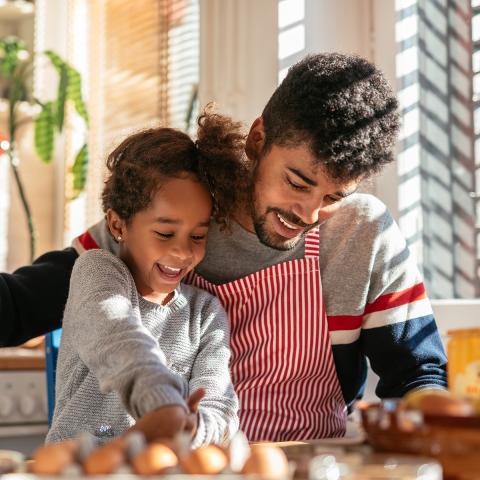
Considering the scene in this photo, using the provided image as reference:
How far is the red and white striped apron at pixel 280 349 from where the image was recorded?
1403 millimetres

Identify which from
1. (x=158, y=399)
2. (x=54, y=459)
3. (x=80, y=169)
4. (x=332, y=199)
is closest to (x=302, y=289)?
(x=332, y=199)

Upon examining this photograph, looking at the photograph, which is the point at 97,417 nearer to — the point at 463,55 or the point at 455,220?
the point at 455,220

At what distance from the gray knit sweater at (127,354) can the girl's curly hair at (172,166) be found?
0.13 m

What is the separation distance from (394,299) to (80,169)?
1844 millimetres

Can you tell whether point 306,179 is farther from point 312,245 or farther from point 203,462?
point 203,462

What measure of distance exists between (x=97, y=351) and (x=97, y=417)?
0.79ft

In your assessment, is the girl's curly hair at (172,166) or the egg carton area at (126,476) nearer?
the egg carton area at (126,476)

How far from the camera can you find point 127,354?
37.1 inches

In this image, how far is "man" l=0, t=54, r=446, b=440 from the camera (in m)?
1.32

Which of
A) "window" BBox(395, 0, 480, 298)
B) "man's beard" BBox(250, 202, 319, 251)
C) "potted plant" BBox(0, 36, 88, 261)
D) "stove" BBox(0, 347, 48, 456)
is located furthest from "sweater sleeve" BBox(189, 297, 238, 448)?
"potted plant" BBox(0, 36, 88, 261)

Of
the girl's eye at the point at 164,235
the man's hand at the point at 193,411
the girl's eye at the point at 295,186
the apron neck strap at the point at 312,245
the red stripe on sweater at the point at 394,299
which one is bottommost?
the man's hand at the point at 193,411

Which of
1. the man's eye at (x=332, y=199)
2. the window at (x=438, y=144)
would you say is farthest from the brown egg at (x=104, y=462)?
the window at (x=438, y=144)

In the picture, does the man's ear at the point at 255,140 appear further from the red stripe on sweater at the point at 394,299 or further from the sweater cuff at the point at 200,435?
the sweater cuff at the point at 200,435

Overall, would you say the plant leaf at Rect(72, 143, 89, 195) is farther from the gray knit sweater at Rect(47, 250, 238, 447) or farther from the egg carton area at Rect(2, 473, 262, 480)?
the egg carton area at Rect(2, 473, 262, 480)
